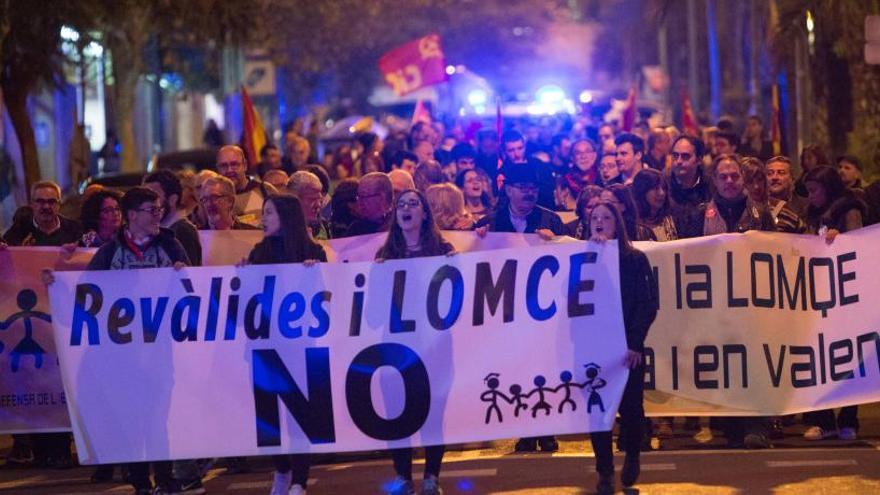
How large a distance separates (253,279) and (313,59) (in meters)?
41.6

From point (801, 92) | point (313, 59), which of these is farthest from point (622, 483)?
point (313, 59)

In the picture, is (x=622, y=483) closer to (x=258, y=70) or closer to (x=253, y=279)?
(x=253, y=279)

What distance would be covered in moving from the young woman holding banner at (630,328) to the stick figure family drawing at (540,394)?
16 centimetres

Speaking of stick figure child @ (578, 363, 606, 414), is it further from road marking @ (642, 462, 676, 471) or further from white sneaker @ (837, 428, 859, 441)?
white sneaker @ (837, 428, 859, 441)

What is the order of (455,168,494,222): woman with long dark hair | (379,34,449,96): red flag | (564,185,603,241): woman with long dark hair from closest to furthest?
(564,185,603,241): woman with long dark hair < (455,168,494,222): woman with long dark hair < (379,34,449,96): red flag

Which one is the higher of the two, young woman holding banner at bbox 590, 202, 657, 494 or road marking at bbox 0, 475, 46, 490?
young woman holding banner at bbox 590, 202, 657, 494

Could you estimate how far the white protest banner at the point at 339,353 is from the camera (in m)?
9.03

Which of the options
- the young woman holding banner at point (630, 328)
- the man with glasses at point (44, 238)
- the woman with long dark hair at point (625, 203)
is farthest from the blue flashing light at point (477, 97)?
the young woman holding banner at point (630, 328)

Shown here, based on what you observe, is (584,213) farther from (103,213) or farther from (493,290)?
(103,213)

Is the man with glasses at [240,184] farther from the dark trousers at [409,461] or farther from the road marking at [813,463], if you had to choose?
the road marking at [813,463]

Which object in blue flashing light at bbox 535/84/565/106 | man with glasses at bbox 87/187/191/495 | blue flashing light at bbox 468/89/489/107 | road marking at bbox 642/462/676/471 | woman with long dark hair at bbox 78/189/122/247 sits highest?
blue flashing light at bbox 468/89/489/107

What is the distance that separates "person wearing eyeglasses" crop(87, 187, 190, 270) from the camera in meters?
9.29

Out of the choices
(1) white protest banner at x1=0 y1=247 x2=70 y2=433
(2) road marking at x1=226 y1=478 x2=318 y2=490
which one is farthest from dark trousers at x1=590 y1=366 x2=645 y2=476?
(1) white protest banner at x1=0 y1=247 x2=70 y2=433

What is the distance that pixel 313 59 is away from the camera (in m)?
50.3
